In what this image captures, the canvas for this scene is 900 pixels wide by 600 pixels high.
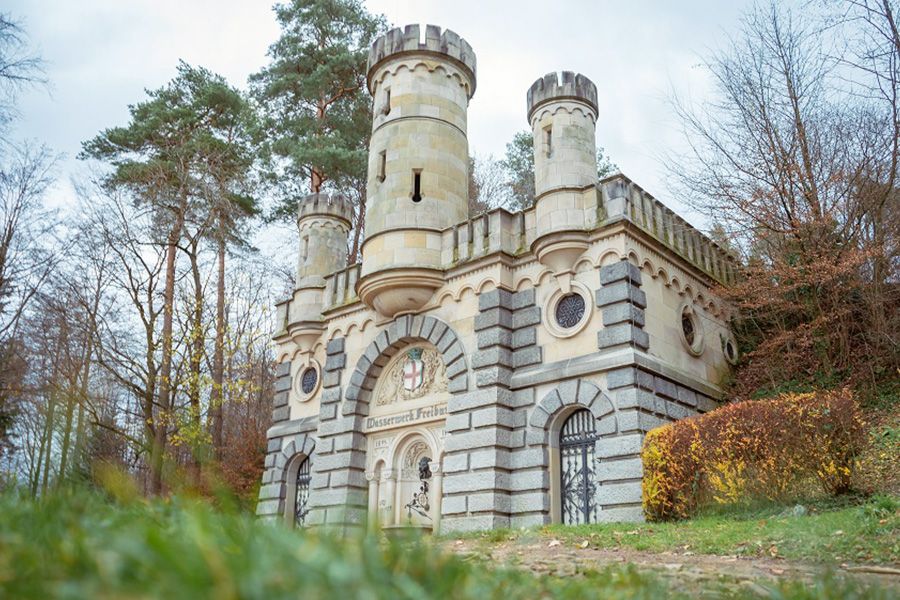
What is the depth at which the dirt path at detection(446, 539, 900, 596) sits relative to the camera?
549cm

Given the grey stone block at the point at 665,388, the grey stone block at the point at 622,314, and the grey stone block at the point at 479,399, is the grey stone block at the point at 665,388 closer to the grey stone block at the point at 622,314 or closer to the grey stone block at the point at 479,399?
the grey stone block at the point at 622,314

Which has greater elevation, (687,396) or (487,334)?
(487,334)

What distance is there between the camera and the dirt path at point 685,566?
18.0 ft

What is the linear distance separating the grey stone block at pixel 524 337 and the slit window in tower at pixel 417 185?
441 centimetres

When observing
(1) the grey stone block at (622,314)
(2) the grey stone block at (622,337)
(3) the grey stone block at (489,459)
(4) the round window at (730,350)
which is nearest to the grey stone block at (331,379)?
(3) the grey stone block at (489,459)

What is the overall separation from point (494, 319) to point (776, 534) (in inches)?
305

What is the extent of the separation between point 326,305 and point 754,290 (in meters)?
10.5

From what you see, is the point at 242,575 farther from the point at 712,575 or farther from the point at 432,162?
the point at 432,162

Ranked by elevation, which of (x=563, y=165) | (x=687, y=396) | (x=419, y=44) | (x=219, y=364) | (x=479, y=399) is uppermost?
(x=419, y=44)

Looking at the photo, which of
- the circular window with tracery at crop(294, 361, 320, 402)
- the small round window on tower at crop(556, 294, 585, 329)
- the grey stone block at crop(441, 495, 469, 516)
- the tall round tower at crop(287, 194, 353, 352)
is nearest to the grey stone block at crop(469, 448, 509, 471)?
the grey stone block at crop(441, 495, 469, 516)

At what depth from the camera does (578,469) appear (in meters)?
14.1

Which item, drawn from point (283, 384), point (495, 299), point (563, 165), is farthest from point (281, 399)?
point (563, 165)

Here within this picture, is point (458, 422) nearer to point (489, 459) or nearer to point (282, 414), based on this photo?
point (489, 459)

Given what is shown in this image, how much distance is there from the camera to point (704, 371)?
1659cm
